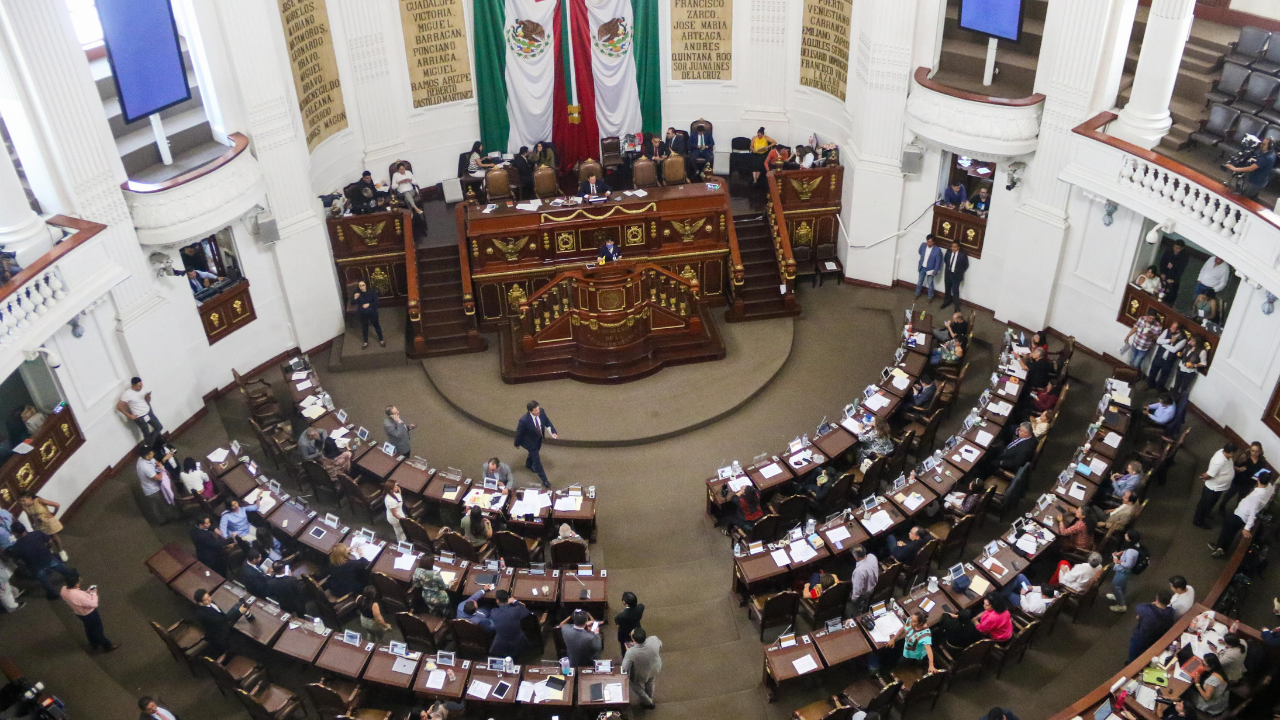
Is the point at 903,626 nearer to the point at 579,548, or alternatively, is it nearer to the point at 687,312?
the point at 579,548

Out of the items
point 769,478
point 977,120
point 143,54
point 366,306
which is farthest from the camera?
point 366,306

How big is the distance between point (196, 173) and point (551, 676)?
8512 millimetres

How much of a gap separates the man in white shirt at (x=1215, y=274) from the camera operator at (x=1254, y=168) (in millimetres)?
1541

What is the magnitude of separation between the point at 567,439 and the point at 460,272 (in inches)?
166

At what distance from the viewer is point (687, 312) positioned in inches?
706

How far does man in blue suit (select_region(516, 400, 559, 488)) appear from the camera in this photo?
14836 mm

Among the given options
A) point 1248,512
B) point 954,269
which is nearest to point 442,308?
point 954,269

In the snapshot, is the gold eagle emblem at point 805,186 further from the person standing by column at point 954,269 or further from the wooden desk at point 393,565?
the wooden desk at point 393,565

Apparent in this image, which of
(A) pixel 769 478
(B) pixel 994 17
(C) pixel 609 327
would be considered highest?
(B) pixel 994 17

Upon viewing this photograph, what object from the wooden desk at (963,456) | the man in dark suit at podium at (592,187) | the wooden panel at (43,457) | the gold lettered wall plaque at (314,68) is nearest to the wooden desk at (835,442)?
the wooden desk at (963,456)

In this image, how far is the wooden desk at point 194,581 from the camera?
41.7 feet

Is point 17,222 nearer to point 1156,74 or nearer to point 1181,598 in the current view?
point 1181,598

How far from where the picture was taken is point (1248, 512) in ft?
41.5

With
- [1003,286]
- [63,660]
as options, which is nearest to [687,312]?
[1003,286]
